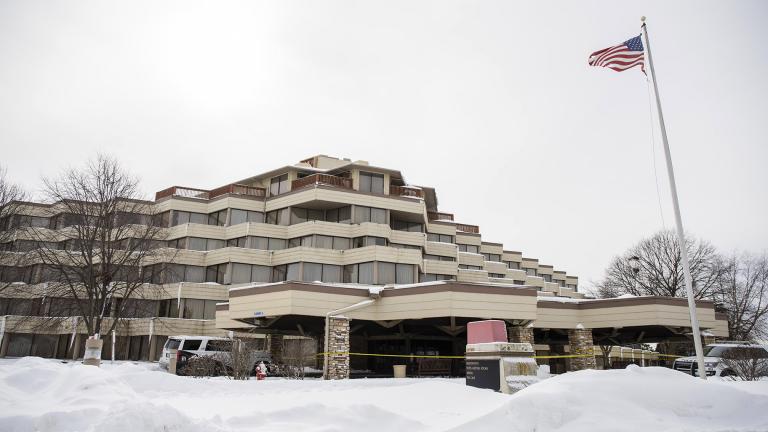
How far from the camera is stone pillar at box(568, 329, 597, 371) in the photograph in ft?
96.4

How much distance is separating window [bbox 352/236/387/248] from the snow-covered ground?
2863 centimetres

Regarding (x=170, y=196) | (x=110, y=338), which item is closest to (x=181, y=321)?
(x=110, y=338)

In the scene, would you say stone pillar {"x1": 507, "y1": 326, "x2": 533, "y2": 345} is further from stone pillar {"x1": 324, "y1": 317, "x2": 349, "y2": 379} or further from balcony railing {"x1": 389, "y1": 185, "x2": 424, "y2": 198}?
balcony railing {"x1": 389, "y1": 185, "x2": 424, "y2": 198}

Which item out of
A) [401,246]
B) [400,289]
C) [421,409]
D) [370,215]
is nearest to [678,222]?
[421,409]

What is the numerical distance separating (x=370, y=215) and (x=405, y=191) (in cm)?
533

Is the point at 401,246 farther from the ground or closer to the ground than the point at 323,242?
farther from the ground

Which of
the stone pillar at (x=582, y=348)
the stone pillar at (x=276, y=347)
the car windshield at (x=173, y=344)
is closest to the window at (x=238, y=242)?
the stone pillar at (x=276, y=347)

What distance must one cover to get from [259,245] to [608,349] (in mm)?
28085

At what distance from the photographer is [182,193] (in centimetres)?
4953

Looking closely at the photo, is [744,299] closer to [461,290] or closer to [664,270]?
[664,270]

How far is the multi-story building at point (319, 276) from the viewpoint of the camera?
29328mm

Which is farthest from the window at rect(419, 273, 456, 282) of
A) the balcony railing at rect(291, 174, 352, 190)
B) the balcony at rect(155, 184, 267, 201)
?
the balcony at rect(155, 184, 267, 201)

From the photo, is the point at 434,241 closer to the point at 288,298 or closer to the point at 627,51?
the point at 288,298

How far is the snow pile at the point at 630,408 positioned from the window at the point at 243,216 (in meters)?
39.2
